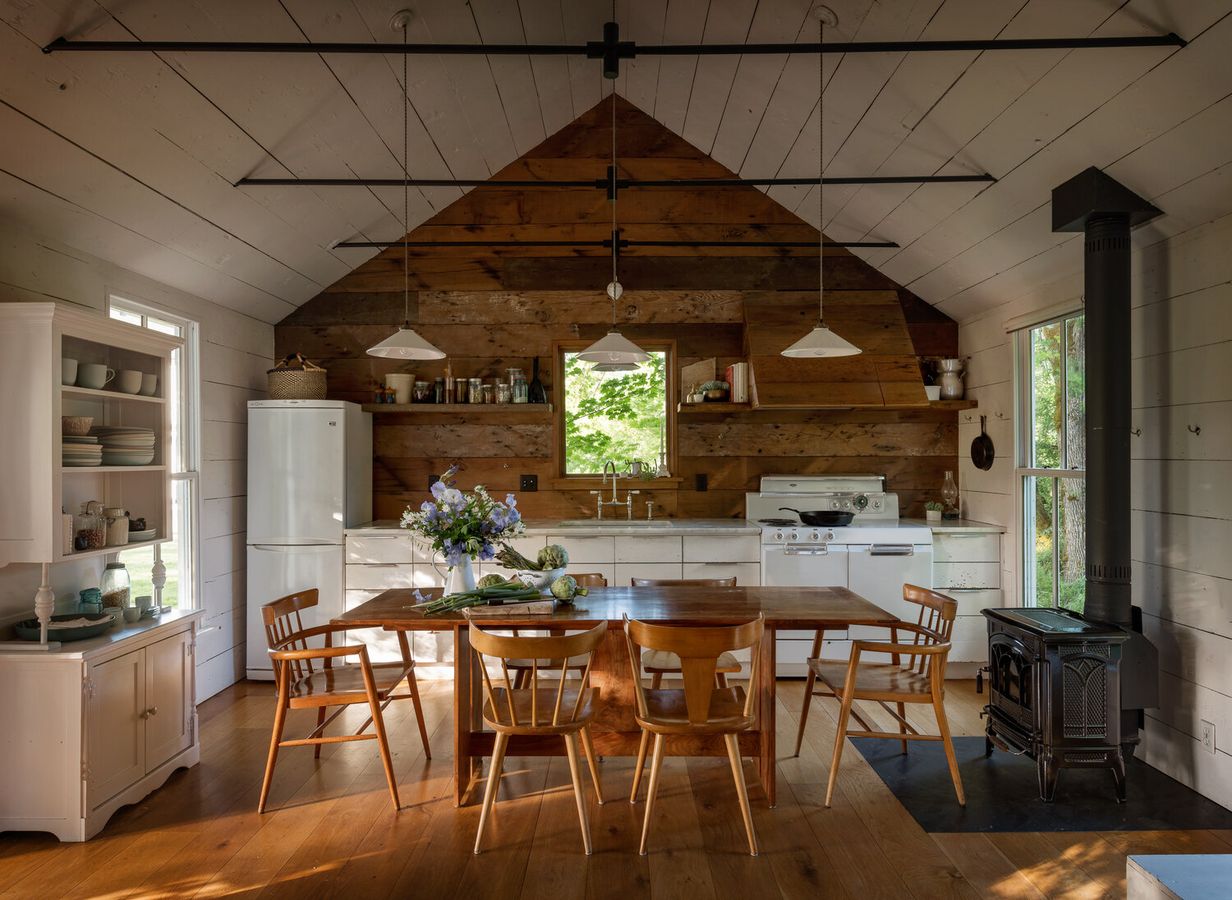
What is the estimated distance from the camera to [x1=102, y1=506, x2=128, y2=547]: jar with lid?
11.4ft

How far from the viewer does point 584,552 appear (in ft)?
16.7

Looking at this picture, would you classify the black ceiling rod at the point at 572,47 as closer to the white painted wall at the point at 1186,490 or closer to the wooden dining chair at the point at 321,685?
the white painted wall at the point at 1186,490

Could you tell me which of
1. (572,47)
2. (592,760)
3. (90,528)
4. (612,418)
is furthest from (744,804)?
(612,418)

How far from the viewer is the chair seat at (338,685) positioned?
3.21m

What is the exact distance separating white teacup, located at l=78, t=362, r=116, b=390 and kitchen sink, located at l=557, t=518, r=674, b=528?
2.69 meters

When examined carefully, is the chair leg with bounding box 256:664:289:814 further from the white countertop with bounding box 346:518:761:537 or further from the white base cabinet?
the white countertop with bounding box 346:518:761:537

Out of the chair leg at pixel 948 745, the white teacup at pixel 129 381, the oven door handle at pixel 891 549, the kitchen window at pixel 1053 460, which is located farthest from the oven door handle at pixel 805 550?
the white teacup at pixel 129 381

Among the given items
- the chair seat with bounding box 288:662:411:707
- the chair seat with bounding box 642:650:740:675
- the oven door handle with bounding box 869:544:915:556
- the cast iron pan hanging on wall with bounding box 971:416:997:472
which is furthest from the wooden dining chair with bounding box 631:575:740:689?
the cast iron pan hanging on wall with bounding box 971:416:997:472

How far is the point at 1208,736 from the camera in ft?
10.8

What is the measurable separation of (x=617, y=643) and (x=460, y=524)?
0.84 m

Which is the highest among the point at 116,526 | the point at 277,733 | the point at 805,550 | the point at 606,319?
the point at 606,319

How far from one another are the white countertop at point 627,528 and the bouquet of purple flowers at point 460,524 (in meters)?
1.67

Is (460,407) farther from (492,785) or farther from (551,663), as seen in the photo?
(492,785)

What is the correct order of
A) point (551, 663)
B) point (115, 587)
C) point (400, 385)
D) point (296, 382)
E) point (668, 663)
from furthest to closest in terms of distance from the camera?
point (400, 385), point (296, 382), point (551, 663), point (668, 663), point (115, 587)
